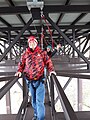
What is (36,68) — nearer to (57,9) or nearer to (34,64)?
(34,64)

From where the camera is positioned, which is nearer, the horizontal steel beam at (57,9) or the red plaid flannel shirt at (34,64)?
the red plaid flannel shirt at (34,64)

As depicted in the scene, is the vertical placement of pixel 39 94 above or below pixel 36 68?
below

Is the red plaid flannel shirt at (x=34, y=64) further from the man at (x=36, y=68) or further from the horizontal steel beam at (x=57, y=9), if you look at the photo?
the horizontal steel beam at (x=57, y=9)

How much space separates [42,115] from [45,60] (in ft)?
2.69

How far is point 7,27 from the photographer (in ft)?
27.0

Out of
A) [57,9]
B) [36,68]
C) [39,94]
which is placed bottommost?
[39,94]

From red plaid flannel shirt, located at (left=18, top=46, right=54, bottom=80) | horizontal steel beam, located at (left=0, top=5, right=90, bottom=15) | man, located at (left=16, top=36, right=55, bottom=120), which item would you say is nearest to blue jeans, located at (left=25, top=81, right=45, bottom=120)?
man, located at (left=16, top=36, right=55, bottom=120)

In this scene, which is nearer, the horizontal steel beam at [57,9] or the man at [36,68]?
the man at [36,68]

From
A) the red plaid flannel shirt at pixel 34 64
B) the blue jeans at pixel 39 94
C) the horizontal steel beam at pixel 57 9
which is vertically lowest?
the blue jeans at pixel 39 94

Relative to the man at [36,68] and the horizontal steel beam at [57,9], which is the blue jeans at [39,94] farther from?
the horizontal steel beam at [57,9]

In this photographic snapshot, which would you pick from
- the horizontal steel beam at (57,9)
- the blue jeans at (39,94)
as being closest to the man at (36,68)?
the blue jeans at (39,94)

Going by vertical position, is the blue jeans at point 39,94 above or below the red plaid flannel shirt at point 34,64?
below

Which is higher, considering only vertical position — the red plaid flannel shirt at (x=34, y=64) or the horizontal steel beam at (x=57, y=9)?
the horizontal steel beam at (x=57, y=9)

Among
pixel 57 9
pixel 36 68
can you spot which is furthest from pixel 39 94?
pixel 57 9
